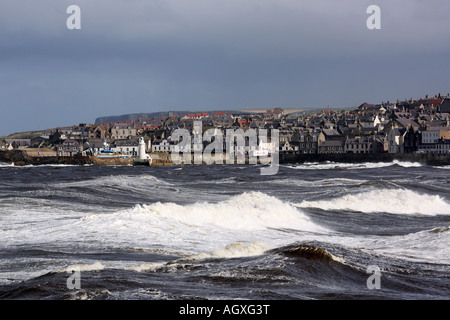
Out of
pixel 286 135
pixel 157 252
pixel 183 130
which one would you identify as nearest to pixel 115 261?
pixel 157 252

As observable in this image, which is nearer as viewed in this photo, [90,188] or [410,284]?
[410,284]

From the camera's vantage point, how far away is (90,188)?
111 feet

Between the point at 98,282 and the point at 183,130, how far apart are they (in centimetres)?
14342

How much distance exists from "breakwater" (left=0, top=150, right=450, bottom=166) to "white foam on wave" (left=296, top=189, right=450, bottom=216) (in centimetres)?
7144

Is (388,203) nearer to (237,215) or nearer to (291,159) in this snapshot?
(237,215)

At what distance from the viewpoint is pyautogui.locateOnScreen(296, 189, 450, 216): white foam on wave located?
28.0 m

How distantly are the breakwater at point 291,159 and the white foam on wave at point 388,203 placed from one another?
71.4 metres

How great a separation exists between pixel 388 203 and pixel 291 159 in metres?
90.1

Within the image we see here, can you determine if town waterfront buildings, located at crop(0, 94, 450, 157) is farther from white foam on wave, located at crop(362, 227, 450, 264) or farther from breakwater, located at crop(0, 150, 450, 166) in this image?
white foam on wave, located at crop(362, 227, 450, 264)

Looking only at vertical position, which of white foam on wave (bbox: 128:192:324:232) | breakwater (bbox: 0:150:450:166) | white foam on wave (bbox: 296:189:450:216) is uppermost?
white foam on wave (bbox: 128:192:324:232)

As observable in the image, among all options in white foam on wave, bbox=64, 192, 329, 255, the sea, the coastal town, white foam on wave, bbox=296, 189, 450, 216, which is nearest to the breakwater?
the coastal town

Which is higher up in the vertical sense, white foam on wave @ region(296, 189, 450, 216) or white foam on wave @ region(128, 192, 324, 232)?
white foam on wave @ region(128, 192, 324, 232)

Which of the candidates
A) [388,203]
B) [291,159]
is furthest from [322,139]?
[388,203]
